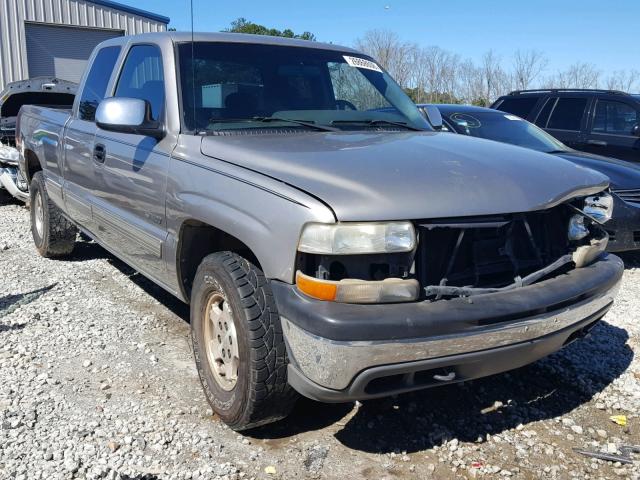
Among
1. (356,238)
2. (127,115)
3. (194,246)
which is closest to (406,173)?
(356,238)

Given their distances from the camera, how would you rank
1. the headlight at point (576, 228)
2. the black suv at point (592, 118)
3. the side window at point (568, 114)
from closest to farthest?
1. the headlight at point (576, 228)
2. the black suv at point (592, 118)
3. the side window at point (568, 114)

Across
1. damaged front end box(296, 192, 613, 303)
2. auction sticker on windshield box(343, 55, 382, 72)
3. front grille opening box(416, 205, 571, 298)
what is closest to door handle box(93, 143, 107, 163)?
auction sticker on windshield box(343, 55, 382, 72)

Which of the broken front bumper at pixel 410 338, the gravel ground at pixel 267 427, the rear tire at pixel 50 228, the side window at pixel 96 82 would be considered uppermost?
the side window at pixel 96 82

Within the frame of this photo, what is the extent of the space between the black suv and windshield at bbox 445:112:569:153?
→ 148 centimetres

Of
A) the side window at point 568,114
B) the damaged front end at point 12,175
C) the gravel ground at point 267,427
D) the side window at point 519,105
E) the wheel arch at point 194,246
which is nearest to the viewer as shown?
the gravel ground at point 267,427

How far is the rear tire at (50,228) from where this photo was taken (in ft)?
19.2

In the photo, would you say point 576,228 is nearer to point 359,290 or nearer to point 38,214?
point 359,290

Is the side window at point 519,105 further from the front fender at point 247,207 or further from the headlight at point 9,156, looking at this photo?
the front fender at point 247,207

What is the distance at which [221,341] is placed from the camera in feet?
10.2

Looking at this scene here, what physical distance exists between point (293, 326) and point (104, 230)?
253 cm

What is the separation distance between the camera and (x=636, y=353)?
4.16 meters

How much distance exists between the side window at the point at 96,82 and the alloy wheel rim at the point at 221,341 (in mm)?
2206

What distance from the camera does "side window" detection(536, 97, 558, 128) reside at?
364 inches

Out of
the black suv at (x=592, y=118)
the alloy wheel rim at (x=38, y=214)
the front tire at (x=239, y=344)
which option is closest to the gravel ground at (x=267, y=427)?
the front tire at (x=239, y=344)
